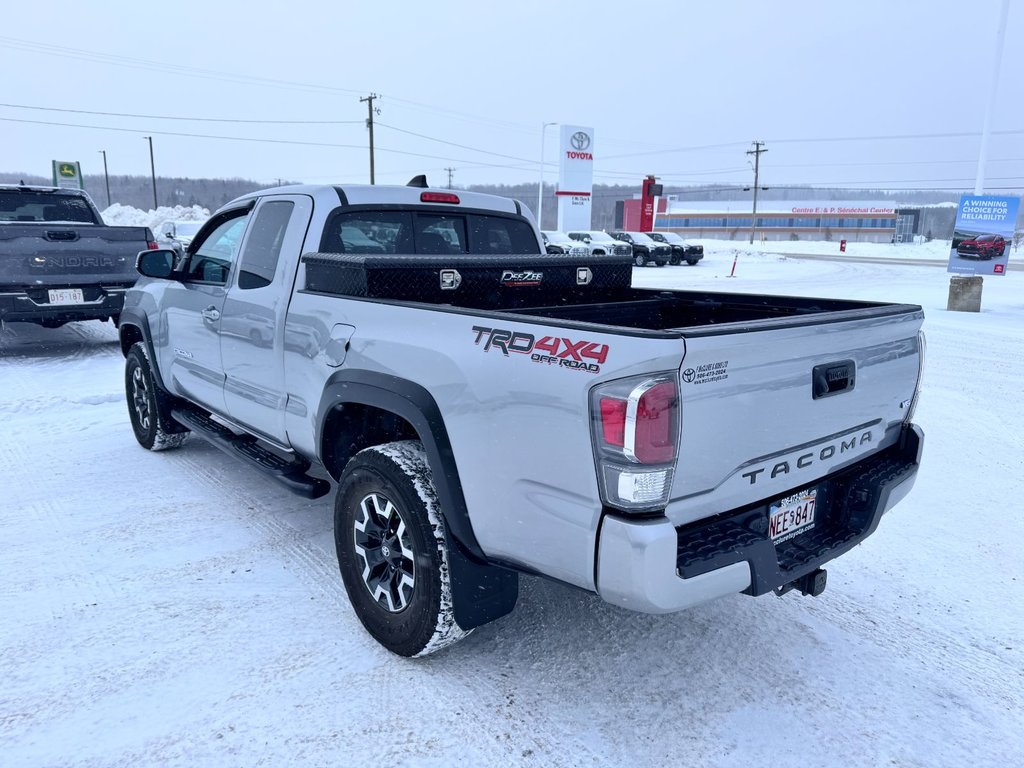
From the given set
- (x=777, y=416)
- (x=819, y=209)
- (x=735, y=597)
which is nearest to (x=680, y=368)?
(x=777, y=416)

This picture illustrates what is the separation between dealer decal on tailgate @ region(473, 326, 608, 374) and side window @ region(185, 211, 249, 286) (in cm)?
253

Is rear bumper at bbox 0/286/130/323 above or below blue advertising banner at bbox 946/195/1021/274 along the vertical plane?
below

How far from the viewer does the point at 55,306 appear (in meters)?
8.79

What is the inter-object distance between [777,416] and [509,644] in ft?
5.11

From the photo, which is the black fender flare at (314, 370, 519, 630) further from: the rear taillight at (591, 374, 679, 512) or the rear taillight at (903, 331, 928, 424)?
the rear taillight at (903, 331, 928, 424)

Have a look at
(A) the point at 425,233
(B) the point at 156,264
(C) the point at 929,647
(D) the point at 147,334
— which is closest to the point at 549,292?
(A) the point at 425,233

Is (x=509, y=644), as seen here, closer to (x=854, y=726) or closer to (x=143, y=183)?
(x=854, y=726)

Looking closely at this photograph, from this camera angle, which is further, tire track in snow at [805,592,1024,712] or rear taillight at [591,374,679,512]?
tire track in snow at [805,592,1024,712]

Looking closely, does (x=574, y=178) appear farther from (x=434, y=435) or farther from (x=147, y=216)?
(x=434, y=435)

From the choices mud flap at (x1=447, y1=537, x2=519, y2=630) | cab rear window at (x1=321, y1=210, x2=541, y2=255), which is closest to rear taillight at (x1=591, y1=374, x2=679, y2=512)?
mud flap at (x1=447, y1=537, x2=519, y2=630)

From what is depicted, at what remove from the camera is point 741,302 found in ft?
13.1

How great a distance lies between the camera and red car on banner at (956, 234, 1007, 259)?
48.1 feet

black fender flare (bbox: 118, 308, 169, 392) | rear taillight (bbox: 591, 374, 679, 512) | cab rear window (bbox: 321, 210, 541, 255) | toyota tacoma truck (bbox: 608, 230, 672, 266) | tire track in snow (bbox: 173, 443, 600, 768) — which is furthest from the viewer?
toyota tacoma truck (bbox: 608, 230, 672, 266)

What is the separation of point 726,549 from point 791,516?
55cm
